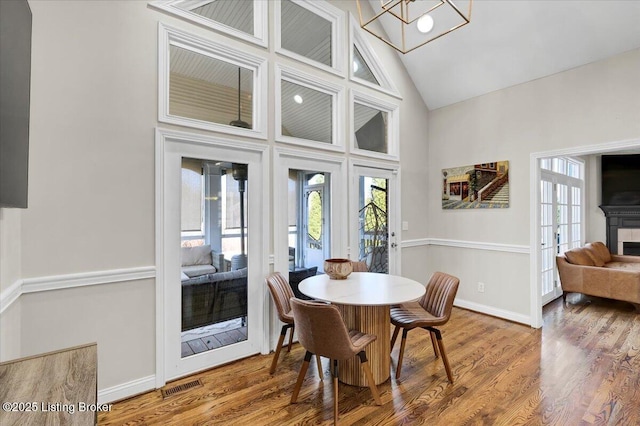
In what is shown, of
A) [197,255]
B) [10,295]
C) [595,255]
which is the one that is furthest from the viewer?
[595,255]

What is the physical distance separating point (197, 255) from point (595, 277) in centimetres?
529

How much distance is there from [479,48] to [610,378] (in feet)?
11.6

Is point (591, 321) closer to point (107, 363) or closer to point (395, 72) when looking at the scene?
point (395, 72)

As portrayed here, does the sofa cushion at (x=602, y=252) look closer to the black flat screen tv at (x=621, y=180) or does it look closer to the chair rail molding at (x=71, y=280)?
the black flat screen tv at (x=621, y=180)

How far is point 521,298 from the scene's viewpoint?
12.6ft

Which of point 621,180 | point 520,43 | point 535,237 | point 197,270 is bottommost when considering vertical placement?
point 197,270

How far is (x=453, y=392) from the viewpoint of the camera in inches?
93.4

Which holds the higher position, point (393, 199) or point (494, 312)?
point (393, 199)

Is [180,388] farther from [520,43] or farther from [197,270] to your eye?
[520,43]

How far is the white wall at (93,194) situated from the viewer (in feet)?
6.66

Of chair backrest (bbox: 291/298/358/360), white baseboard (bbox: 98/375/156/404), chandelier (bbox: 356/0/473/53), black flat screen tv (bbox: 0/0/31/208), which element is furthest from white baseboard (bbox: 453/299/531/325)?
black flat screen tv (bbox: 0/0/31/208)

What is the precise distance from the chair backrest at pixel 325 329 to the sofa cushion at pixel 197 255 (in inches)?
45.0

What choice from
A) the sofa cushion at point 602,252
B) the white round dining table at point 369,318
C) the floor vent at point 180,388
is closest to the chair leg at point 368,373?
the white round dining table at point 369,318

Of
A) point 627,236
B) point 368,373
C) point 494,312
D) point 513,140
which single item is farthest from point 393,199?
point 627,236
